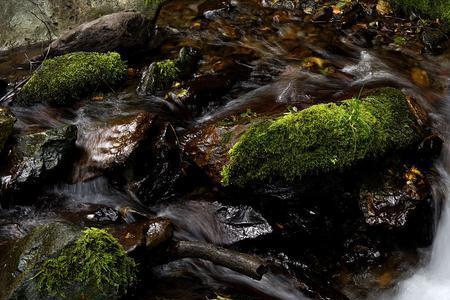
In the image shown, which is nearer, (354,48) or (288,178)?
(288,178)

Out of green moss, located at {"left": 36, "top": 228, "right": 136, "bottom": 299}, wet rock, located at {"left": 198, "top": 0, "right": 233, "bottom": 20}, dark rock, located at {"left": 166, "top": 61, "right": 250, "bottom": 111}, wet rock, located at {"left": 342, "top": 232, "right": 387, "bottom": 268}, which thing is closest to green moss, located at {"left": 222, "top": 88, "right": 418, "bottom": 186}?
wet rock, located at {"left": 342, "top": 232, "right": 387, "bottom": 268}

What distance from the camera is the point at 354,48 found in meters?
7.43

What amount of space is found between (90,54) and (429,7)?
599 centimetres

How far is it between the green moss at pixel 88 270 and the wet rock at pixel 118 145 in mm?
1475

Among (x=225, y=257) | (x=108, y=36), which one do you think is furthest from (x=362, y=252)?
(x=108, y=36)

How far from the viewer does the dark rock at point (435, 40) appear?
7.29 m

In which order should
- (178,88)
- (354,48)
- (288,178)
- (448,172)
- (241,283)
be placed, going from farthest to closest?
(354,48) < (178,88) < (448,172) < (288,178) < (241,283)

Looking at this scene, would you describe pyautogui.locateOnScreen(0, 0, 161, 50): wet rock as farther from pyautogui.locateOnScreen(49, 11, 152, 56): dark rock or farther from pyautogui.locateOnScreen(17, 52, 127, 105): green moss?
pyautogui.locateOnScreen(17, 52, 127, 105): green moss

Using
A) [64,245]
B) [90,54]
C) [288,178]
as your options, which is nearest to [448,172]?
[288,178]

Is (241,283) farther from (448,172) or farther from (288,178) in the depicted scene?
(448,172)

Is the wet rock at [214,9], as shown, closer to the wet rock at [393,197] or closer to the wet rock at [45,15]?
the wet rock at [45,15]

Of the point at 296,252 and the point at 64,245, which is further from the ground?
the point at 64,245

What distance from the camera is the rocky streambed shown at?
137 inches

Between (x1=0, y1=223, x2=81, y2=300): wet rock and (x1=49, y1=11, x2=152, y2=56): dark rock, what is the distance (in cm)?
428
